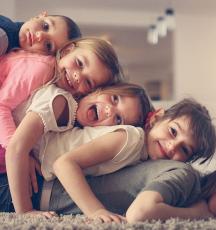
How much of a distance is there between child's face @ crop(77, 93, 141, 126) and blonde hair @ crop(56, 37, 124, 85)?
0.08m

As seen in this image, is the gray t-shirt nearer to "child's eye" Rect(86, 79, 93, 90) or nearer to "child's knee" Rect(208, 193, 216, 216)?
"child's knee" Rect(208, 193, 216, 216)

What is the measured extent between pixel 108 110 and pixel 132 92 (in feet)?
0.26

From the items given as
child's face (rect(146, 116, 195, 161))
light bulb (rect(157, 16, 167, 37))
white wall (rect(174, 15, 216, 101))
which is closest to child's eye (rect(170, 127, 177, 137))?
child's face (rect(146, 116, 195, 161))

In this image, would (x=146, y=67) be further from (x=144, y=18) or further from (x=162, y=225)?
(x=162, y=225)

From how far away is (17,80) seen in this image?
37.8 inches

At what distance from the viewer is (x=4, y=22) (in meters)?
1.12

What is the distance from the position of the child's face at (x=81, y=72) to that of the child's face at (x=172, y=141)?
0.19 m

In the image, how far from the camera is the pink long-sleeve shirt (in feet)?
3.03

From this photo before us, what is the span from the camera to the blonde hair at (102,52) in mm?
1012

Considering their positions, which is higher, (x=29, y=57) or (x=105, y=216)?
(x=29, y=57)

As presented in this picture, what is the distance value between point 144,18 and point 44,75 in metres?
3.03

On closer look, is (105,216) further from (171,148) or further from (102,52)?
(102,52)

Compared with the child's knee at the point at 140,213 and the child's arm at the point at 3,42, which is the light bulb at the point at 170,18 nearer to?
the child's arm at the point at 3,42

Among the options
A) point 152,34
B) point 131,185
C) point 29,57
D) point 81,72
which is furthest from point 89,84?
point 152,34
